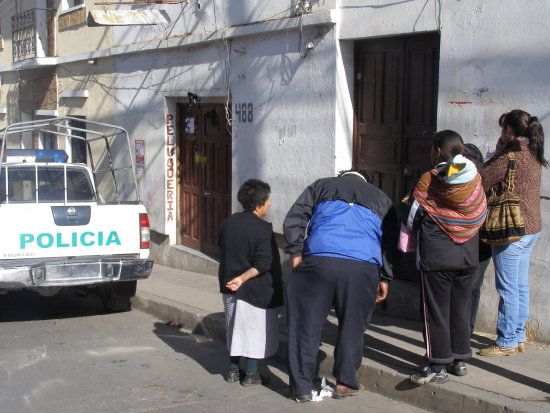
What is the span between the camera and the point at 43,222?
6891 millimetres

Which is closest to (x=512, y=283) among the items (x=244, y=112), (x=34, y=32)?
(x=244, y=112)

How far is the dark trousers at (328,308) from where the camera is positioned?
4617 millimetres

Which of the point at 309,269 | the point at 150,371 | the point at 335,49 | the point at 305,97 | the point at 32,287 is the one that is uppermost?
the point at 335,49

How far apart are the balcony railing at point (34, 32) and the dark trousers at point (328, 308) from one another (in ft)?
36.9

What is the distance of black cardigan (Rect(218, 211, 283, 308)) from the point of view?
5.05 meters

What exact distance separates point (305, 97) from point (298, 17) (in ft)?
2.88

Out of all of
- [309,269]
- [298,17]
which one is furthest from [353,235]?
[298,17]

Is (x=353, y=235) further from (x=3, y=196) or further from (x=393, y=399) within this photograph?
(x=3, y=196)

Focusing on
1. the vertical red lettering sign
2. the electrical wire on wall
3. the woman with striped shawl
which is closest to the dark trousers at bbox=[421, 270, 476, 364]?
the woman with striped shawl

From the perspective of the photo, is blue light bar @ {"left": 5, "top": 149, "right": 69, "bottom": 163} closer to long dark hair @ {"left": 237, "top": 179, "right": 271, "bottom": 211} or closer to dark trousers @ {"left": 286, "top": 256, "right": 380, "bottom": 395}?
long dark hair @ {"left": 237, "top": 179, "right": 271, "bottom": 211}

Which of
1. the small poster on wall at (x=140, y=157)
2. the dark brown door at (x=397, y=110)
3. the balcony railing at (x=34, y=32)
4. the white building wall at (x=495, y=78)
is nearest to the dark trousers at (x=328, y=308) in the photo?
the white building wall at (x=495, y=78)

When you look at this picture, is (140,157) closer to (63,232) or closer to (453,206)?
(63,232)

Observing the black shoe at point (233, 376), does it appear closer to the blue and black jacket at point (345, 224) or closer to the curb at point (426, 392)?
the curb at point (426, 392)

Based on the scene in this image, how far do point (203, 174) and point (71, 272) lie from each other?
3.57 meters
